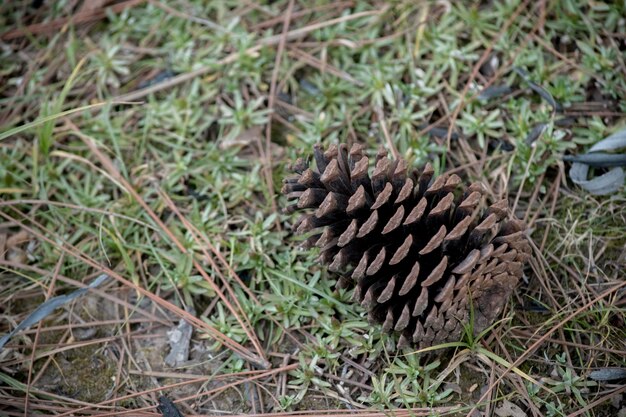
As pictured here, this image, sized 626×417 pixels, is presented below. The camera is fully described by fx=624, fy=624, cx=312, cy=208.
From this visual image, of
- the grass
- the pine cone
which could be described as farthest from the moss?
the pine cone

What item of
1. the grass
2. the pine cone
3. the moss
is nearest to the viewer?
the pine cone

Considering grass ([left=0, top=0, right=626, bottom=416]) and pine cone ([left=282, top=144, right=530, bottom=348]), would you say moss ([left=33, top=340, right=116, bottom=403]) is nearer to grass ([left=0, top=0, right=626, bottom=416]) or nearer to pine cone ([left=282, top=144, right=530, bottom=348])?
grass ([left=0, top=0, right=626, bottom=416])

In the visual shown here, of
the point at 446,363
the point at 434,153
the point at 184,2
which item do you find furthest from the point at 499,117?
the point at 184,2

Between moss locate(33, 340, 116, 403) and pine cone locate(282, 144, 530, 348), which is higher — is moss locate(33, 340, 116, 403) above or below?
below

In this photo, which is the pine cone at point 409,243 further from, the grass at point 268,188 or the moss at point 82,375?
the moss at point 82,375

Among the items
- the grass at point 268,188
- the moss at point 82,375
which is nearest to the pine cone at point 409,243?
the grass at point 268,188

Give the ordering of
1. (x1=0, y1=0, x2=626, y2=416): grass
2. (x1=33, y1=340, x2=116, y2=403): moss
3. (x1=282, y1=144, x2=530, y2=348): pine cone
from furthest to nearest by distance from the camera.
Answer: (x1=33, y1=340, x2=116, y2=403): moss → (x1=0, y1=0, x2=626, y2=416): grass → (x1=282, y1=144, x2=530, y2=348): pine cone

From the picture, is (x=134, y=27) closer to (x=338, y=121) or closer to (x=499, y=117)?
(x=338, y=121)
